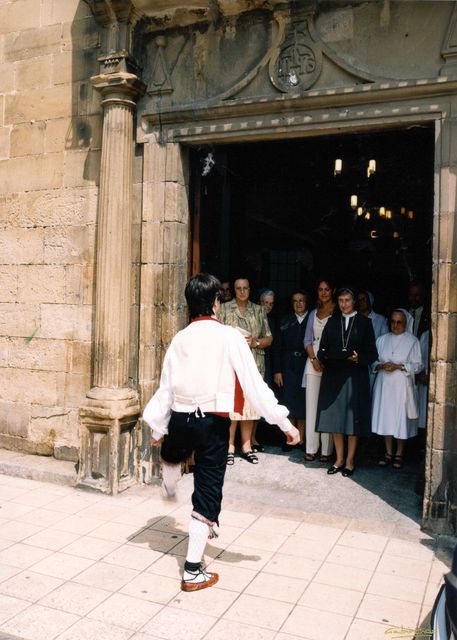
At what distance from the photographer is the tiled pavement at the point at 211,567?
3.50m

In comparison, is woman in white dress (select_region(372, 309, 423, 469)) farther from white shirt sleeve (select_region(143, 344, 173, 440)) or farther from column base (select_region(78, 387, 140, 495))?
white shirt sleeve (select_region(143, 344, 173, 440))

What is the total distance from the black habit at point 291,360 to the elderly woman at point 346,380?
2.05 ft

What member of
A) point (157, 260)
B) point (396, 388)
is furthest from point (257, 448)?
point (157, 260)

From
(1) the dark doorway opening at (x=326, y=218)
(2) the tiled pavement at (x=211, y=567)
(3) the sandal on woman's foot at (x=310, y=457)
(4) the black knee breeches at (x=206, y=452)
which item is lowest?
(2) the tiled pavement at (x=211, y=567)

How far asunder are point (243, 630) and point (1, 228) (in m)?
5.17

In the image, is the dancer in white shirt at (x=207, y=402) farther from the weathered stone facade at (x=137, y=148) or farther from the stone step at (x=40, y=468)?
the stone step at (x=40, y=468)

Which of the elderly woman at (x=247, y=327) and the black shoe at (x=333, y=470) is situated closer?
the black shoe at (x=333, y=470)

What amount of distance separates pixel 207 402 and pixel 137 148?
331 centimetres

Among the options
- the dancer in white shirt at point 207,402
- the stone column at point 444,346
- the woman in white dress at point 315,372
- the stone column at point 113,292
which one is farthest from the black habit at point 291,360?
the dancer in white shirt at point 207,402

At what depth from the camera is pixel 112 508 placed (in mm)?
5398

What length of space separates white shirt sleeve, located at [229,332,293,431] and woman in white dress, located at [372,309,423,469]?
9.33 feet

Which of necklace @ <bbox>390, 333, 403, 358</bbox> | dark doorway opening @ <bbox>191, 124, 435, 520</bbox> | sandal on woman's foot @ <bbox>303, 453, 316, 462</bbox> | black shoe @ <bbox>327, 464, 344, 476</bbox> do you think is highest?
dark doorway opening @ <bbox>191, 124, 435, 520</bbox>

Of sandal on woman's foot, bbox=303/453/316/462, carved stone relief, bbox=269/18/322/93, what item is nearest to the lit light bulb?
carved stone relief, bbox=269/18/322/93

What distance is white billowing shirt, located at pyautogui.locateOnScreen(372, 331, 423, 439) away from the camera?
6367 mm
